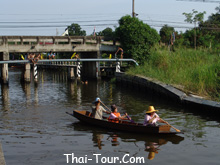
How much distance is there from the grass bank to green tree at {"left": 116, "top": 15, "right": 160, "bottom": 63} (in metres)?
4.87

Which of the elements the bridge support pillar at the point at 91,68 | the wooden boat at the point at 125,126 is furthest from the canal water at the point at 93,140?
the bridge support pillar at the point at 91,68

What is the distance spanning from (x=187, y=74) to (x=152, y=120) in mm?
11319

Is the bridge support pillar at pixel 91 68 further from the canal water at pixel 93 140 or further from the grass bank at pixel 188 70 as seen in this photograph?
the canal water at pixel 93 140

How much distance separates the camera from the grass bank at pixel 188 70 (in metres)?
21.4

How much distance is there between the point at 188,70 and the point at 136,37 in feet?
50.4

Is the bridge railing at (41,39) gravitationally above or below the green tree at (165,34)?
below

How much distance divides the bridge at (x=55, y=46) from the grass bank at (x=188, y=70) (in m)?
8.09

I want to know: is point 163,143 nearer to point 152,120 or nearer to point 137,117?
point 152,120

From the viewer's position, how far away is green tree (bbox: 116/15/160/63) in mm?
39562

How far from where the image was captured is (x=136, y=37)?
39.6m

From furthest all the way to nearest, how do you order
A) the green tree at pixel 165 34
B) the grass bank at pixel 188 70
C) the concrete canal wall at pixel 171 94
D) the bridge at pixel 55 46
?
the green tree at pixel 165 34 < the bridge at pixel 55 46 < the grass bank at pixel 188 70 < the concrete canal wall at pixel 171 94

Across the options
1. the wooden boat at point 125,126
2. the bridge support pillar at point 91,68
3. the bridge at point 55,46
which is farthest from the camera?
the bridge support pillar at point 91,68

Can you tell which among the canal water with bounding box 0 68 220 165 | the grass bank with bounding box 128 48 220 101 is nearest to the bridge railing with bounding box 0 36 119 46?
the grass bank with bounding box 128 48 220 101

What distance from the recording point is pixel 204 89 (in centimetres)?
2134
